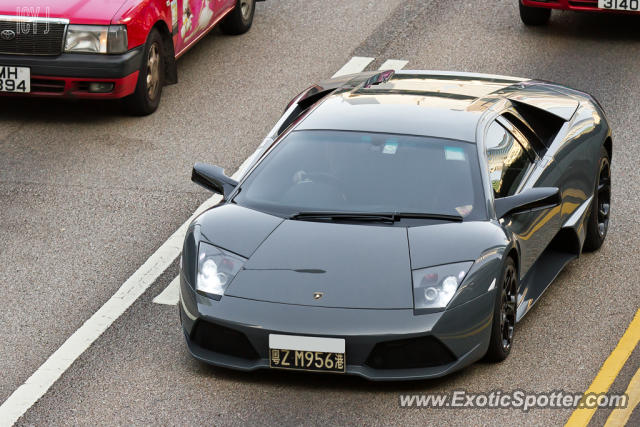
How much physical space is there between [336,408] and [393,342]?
1.45 ft

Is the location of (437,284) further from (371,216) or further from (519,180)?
(519,180)

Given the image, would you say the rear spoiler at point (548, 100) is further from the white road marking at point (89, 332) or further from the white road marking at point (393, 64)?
the white road marking at point (393, 64)

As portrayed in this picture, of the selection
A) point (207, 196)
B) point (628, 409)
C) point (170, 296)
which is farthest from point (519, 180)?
point (207, 196)

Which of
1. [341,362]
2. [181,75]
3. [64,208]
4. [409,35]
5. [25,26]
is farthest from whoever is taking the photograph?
[409,35]

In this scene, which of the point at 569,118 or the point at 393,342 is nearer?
the point at 393,342

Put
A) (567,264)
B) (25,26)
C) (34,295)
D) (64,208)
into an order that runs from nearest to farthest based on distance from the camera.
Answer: (34,295) < (567,264) < (64,208) < (25,26)

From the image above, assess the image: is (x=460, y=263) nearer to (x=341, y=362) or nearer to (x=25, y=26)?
(x=341, y=362)

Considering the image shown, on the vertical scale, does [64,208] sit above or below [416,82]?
below

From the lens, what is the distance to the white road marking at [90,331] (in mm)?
7102

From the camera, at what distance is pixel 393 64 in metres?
13.7

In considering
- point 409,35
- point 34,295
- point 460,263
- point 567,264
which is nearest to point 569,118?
point 567,264

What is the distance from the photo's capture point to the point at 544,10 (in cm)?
1498

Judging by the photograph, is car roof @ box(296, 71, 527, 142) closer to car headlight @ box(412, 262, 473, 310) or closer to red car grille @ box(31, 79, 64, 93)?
car headlight @ box(412, 262, 473, 310)

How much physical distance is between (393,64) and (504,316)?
6.61 m
